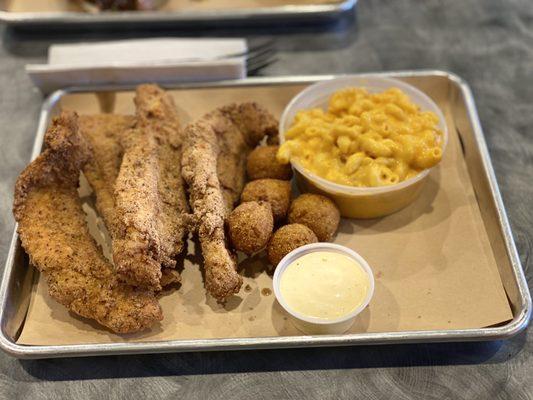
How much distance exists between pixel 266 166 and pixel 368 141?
459 mm

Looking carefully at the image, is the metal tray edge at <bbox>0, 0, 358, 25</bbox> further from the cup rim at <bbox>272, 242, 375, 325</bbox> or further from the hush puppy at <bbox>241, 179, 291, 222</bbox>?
the cup rim at <bbox>272, 242, 375, 325</bbox>

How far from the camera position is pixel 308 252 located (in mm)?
2209

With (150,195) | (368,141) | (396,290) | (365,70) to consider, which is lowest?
(396,290)

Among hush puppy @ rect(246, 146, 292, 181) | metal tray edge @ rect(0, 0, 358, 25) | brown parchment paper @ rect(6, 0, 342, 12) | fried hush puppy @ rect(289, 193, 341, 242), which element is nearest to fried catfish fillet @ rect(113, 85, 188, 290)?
hush puppy @ rect(246, 146, 292, 181)

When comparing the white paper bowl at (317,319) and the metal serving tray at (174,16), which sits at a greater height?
the metal serving tray at (174,16)

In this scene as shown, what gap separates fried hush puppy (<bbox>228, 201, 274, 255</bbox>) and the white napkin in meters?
1.02

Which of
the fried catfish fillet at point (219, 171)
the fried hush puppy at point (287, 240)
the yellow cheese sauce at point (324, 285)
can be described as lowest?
the yellow cheese sauce at point (324, 285)

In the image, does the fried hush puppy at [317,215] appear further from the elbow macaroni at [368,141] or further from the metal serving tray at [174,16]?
the metal serving tray at [174,16]

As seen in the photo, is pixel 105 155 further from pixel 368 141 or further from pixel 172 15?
pixel 172 15

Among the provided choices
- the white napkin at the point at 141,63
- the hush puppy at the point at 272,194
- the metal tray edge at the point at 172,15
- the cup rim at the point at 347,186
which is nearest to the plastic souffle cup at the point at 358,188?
the cup rim at the point at 347,186

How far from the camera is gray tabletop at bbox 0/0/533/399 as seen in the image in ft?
6.79

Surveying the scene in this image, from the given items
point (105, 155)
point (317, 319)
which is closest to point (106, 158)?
point (105, 155)

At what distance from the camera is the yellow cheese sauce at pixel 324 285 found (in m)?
2.03

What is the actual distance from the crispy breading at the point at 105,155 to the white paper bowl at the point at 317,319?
69 centimetres
